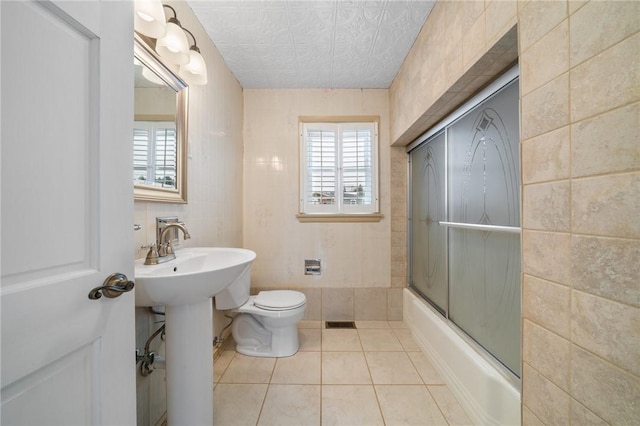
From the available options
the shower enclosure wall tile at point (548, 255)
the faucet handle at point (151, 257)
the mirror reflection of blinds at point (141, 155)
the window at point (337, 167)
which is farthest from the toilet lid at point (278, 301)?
the shower enclosure wall tile at point (548, 255)

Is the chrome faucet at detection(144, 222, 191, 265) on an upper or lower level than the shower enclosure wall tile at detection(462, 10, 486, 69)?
lower

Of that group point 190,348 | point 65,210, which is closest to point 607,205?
point 65,210

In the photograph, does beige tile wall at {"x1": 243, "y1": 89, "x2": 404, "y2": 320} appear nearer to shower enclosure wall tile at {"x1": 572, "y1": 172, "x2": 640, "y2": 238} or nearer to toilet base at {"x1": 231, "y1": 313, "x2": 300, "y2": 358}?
toilet base at {"x1": 231, "y1": 313, "x2": 300, "y2": 358}

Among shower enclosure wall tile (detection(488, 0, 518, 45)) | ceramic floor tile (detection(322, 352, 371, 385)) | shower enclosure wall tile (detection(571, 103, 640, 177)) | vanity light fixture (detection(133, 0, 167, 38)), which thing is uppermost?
vanity light fixture (detection(133, 0, 167, 38))

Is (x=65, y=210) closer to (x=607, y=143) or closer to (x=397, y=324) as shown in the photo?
(x=607, y=143)

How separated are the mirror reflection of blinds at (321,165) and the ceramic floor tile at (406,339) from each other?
1308 millimetres

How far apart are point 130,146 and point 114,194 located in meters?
0.14

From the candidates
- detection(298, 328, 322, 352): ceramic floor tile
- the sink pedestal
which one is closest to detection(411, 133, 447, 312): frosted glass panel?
detection(298, 328, 322, 352): ceramic floor tile

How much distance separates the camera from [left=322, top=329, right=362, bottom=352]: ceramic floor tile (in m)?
1.81

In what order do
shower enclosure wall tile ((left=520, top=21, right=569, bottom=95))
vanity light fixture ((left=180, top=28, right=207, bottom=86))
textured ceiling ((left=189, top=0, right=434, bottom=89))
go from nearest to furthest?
shower enclosure wall tile ((left=520, top=21, right=569, bottom=95)), vanity light fixture ((left=180, top=28, right=207, bottom=86)), textured ceiling ((left=189, top=0, right=434, bottom=89))

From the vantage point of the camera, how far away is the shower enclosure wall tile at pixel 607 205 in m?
0.51

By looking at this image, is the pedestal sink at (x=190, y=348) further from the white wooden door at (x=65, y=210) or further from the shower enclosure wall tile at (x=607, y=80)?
the shower enclosure wall tile at (x=607, y=80)

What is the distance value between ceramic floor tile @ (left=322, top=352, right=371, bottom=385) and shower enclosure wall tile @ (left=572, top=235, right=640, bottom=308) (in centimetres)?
128

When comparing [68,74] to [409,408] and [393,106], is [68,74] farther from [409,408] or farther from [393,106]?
→ [393,106]
